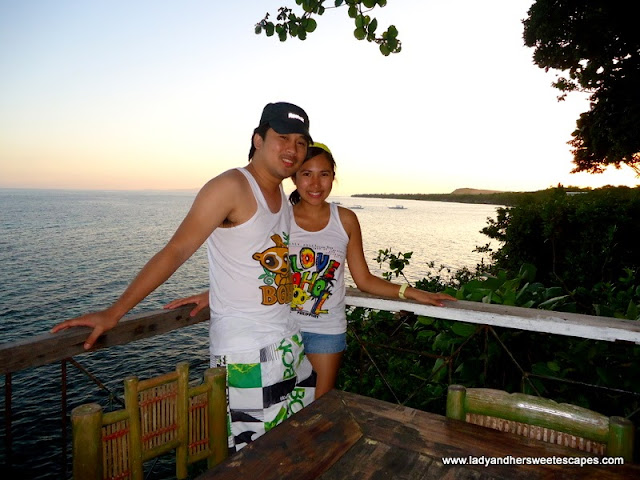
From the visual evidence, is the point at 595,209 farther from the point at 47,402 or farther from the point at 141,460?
the point at 47,402

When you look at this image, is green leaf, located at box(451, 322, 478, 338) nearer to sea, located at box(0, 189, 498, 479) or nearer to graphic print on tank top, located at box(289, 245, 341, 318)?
graphic print on tank top, located at box(289, 245, 341, 318)

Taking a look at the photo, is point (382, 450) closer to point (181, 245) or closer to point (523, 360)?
point (181, 245)

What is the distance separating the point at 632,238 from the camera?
773 cm

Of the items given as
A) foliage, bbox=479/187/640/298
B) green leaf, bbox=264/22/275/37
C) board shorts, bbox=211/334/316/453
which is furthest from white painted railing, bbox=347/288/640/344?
foliage, bbox=479/187/640/298

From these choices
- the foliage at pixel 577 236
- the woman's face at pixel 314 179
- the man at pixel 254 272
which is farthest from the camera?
the foliage at pixel 577 236

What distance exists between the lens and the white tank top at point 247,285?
1.99 m

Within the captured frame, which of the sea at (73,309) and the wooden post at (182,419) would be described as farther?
the sea at (73,309)

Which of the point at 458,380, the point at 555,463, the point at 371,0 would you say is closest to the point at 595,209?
the point at 458,380

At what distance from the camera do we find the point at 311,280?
2484mm

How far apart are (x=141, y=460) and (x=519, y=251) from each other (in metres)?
9.54

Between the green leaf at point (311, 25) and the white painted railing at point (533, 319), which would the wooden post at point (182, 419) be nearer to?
the white painted railing at point (533, 319)

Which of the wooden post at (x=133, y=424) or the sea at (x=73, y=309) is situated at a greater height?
the wooden post at (x=133, y=424)

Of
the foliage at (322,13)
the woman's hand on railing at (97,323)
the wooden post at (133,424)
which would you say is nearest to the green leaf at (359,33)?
the foliage at (322,13)

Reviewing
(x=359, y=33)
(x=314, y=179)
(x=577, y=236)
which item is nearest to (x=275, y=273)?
(x=314, y=179)
